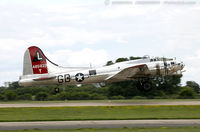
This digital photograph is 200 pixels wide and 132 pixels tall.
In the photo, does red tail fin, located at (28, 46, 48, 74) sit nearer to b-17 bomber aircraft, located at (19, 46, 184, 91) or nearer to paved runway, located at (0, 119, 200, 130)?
b-17 bomber aircraft, located at (19, 46, 184, 91)

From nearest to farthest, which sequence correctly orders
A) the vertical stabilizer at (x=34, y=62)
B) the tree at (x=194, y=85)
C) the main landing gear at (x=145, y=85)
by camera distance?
the main landing gear at (x=145, y=85) → the vertical stabilizer at (x=34, y=62) → the tree at (x=194, y=85)

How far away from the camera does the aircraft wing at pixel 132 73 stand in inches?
1153

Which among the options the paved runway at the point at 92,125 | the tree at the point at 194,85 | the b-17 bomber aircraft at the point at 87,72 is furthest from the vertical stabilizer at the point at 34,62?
the tree at the point at 194,85

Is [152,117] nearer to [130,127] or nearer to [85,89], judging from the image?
[130,127]

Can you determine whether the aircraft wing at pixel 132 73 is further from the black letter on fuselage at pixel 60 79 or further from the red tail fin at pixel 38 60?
the red tail fin at pixel 38 60

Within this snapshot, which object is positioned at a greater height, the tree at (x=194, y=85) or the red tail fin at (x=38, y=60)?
the red tail fin at (x=38, y=60)

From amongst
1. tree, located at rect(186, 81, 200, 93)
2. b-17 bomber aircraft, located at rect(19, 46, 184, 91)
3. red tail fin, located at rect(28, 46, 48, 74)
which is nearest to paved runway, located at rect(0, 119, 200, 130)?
b-17 bomber aircraft, located at rect(19, 46, 184, 91)

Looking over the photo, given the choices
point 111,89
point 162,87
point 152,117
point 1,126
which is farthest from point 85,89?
point 1,126

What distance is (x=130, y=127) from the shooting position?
58.9 ft

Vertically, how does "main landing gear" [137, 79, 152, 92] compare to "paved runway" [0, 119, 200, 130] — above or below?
above

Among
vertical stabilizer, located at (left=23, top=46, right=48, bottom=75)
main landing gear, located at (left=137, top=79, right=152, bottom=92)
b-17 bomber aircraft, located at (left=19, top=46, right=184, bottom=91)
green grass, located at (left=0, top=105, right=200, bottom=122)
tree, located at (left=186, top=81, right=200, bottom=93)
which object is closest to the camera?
green grass, located at (left=0, top=105, right=200, bottom=122)

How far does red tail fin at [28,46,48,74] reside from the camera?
31219 millimetres

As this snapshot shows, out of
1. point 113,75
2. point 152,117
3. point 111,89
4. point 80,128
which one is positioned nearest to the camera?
point 80,128

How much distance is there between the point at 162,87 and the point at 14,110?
31.2 metres
